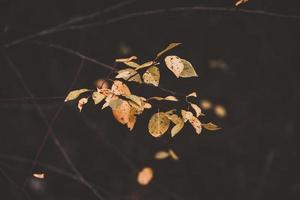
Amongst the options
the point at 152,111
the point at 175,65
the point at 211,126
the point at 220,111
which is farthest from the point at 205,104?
the point at 175,65

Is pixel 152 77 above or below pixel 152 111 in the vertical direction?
below

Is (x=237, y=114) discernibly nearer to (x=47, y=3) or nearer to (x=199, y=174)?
(x=199, y=174)

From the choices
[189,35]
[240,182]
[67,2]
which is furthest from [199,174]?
[67,2]

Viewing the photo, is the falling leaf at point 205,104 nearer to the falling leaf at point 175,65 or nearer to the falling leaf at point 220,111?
the falling leaf at point 220,111

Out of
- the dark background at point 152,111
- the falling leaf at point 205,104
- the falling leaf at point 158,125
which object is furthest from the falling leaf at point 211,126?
the falling leaf at point 205,104

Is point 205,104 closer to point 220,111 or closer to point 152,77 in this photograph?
point 220,111
